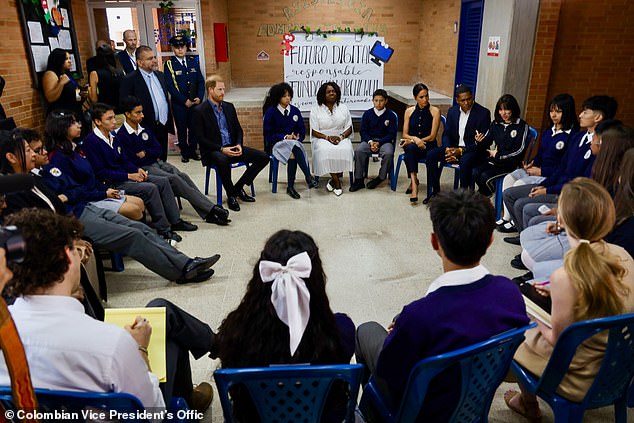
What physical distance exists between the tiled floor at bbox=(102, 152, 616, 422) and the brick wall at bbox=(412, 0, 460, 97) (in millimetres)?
2977

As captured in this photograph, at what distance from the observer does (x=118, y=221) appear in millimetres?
3098

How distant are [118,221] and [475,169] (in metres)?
3.05

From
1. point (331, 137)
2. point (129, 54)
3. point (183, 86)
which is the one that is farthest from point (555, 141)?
point (129, 54)

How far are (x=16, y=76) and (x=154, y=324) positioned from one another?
3.92m

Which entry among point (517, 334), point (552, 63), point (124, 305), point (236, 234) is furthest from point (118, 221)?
point (552, 63)

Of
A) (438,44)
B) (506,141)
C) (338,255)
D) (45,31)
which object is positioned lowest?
(338,255)

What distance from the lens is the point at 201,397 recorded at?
6.63ft

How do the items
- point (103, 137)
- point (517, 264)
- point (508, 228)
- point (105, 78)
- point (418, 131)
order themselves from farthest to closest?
point (105, 78), point (418, 131), point (508, 228), point (103, 137), point (517, 264)

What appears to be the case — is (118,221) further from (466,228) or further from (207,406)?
(466,228)

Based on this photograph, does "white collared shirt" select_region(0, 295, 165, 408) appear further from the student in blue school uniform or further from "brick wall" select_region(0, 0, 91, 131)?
the student in blue school uniform

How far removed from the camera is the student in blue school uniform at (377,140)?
5074mm

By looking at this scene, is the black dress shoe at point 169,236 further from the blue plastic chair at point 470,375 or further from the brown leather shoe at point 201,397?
the blue plastic chair at point 470,375

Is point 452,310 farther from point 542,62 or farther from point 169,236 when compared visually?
point 542,62

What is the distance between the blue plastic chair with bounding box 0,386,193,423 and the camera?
1116mm
